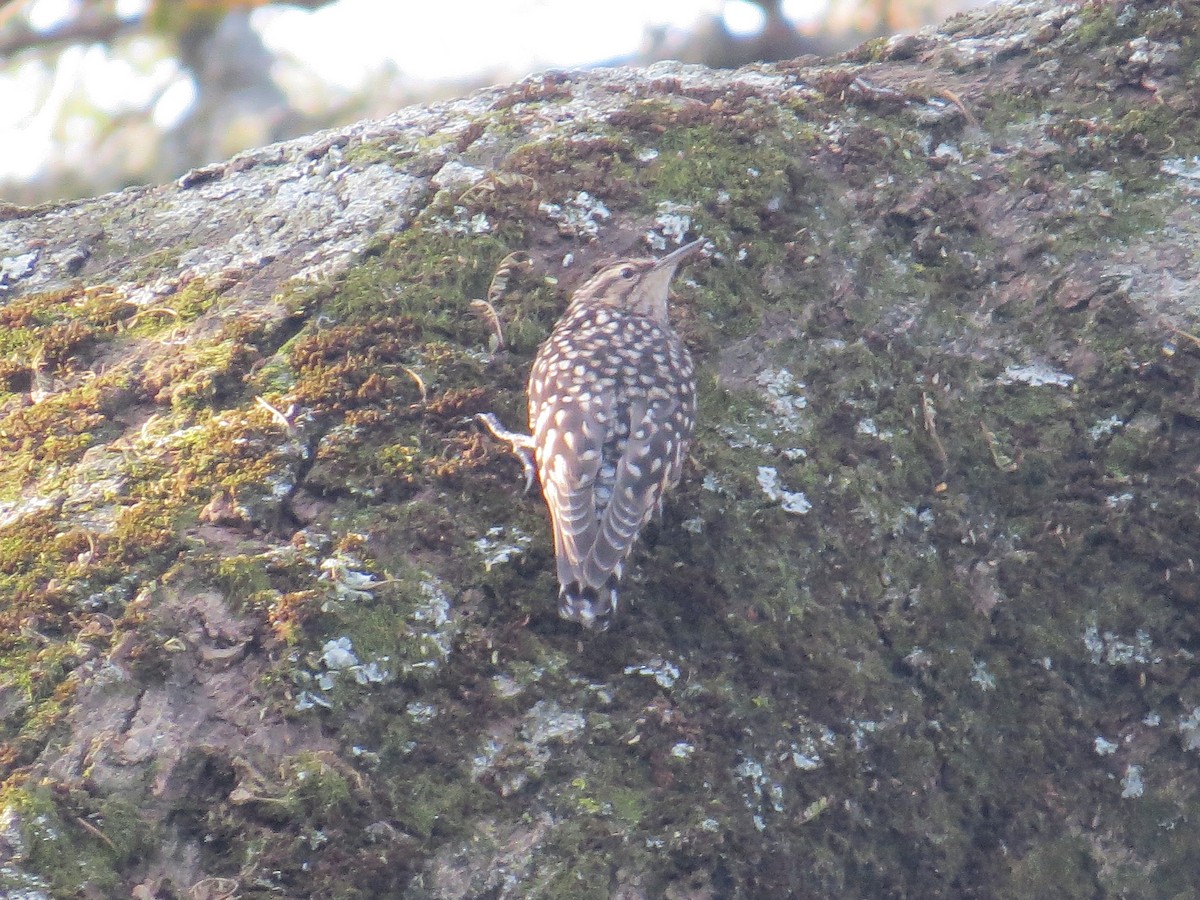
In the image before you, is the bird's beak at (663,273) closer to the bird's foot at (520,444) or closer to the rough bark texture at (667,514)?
the rough bark texture at (667,514)

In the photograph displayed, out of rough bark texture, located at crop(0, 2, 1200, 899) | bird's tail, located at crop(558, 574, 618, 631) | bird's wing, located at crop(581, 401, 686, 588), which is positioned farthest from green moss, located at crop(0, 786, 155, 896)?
bird's wing, located at crop(581, 401, 686, 588)

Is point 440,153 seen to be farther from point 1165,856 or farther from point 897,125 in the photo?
point 1165,856

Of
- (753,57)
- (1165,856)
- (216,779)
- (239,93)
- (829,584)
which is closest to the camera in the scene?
(216,779)

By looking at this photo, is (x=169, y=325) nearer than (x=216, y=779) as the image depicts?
No

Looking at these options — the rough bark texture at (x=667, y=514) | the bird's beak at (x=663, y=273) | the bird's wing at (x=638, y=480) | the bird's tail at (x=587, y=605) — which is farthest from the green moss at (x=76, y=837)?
the bird's beak at (x=663, y=273)

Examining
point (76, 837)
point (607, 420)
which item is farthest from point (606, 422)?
point (76, 837)

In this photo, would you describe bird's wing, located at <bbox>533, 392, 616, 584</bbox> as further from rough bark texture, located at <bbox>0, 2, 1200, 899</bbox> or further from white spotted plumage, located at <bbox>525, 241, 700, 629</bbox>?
rough bark texture, located at <bbox>0, 2, 1200, 899</bbox>

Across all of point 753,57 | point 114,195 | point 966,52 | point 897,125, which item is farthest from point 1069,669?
point 753,57
